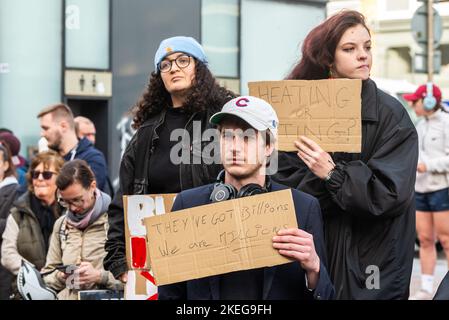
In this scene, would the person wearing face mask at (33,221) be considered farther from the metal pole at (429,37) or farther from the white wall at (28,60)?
the metal pole at (429,37)

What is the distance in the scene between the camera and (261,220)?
12.0 ft

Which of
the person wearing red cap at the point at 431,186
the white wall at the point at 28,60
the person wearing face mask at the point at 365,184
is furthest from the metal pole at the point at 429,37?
the person wearing face mask at the point at 365,184

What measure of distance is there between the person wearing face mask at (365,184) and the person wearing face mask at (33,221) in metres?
2.88

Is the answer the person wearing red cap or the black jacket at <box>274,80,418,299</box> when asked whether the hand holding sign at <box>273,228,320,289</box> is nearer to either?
the black jacket at <box>274,80,418,299</box>

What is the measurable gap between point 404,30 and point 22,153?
1660cm

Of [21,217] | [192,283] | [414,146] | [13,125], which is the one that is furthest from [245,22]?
[192,283]

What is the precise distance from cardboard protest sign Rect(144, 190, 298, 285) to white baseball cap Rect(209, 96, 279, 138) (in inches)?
9.9

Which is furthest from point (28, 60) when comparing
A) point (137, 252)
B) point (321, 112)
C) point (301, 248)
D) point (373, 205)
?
point (301, 248)

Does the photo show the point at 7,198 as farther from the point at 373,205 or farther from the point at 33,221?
the point at 373,205

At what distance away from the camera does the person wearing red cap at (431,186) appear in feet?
34.3

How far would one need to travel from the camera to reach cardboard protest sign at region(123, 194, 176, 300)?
5.14 meters

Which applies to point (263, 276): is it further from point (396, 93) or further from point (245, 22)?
point (396, 93)

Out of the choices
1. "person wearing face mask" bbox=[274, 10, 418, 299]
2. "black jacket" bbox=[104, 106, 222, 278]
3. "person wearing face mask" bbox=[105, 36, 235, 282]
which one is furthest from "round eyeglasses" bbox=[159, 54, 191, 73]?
"person wearing face mask" bbox=[274, 10, 418, 299]

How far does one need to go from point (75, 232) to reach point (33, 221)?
0.96m
